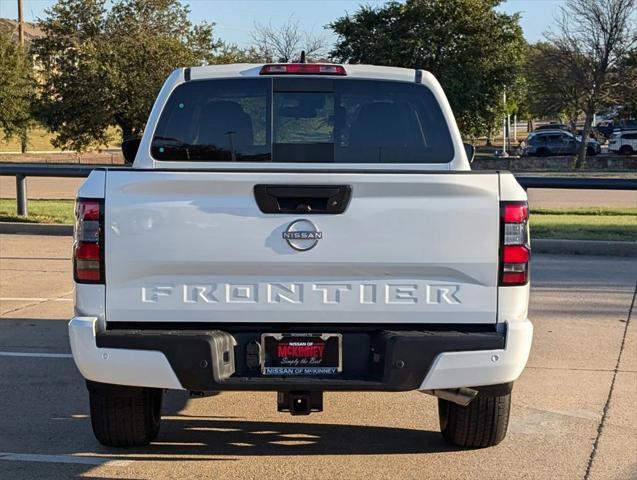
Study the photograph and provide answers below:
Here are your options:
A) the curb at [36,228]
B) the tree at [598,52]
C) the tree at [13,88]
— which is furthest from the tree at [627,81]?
the curb at [36,228]

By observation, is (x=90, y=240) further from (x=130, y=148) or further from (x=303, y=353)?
(x=130, y=148)

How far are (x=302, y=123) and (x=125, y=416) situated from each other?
6.52 feet

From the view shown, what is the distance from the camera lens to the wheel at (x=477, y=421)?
17.2 feet

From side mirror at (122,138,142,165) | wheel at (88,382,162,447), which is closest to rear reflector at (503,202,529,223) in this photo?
wheel at (88,382,162,447)

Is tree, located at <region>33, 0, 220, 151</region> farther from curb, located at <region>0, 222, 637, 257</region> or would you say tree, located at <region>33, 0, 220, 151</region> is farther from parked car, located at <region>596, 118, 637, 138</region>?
parked car, located at <region>596, 118, 637, 138</region>

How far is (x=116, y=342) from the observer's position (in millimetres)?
4543

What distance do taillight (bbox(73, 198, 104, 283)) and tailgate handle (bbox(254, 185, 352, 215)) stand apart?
736mm

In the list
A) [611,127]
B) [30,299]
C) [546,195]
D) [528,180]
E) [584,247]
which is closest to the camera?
[30,299]

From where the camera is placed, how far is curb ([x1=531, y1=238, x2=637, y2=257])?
1350cm

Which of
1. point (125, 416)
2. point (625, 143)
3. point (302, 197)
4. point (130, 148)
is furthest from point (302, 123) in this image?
point (625, 143)

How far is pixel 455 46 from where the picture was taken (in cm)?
4294

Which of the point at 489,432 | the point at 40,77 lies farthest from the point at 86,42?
the point at 489,432

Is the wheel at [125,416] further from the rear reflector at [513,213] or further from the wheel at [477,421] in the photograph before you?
the rear reflector at [513,213]

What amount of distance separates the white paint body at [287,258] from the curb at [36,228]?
11121 mm
